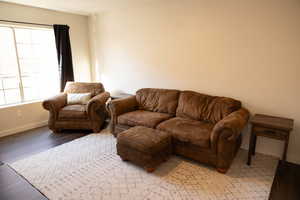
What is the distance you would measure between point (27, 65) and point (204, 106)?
3.66 m

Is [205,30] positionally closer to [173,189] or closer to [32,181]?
[173,189]

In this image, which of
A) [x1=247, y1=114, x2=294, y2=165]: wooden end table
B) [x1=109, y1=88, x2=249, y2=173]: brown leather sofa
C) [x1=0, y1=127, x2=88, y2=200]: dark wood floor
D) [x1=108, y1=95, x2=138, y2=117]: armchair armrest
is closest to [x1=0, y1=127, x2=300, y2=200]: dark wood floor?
[x1=0, y1=127, x2=88, y2=200]: dark wood floor

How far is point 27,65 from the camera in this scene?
3986 mm

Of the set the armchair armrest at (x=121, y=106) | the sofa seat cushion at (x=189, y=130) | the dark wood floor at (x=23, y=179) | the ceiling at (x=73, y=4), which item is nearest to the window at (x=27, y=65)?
the ceiling at (x=73, y=4)

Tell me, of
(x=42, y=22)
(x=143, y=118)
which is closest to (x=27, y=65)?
(x=42, y=22)

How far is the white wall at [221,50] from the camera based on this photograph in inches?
98.5

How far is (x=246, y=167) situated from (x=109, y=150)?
197 cm

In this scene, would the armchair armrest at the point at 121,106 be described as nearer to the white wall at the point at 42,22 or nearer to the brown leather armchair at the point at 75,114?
the brown leather armchair at the point at 75,114

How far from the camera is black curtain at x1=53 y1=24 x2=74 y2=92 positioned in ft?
13.7

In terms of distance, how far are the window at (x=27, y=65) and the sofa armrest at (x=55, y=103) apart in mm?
768

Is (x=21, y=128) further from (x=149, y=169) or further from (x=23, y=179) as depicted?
(x=149, y=169)

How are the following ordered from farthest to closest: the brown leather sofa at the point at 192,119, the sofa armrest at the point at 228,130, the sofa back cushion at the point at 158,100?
1. the sofa back cushion at the point at 158,100
2. the brown leather sofa at the point at 192,119
3. the sofa armrest at the point at 228,130

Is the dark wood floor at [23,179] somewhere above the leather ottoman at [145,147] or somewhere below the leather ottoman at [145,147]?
below

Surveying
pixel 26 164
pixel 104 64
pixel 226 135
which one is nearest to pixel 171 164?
pixel 226 135
